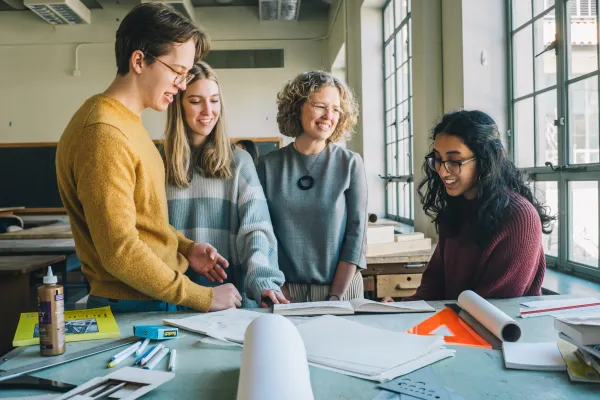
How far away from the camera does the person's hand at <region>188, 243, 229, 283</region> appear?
5.29ft

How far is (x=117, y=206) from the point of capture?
1263 millimetres

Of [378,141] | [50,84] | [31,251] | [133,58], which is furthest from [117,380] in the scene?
[50,84]

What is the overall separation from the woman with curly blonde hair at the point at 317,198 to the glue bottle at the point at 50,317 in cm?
98

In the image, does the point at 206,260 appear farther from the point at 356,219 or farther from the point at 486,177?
the point at 486,177

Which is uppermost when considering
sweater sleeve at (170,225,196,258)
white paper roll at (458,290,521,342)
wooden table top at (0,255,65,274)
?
sweater sleeve at (170,225,196,258)

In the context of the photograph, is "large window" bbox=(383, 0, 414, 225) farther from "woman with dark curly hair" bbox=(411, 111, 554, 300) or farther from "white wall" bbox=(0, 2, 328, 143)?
"woman with dark curly hair" bbox=(411, 111, 554, 300)

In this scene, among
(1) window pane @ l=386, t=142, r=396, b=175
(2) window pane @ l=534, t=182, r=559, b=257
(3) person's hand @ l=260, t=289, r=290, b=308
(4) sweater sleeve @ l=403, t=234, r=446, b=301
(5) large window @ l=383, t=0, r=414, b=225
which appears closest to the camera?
(3) person's hand @ l=260, t=289, r=290, b=308

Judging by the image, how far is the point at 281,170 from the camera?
2096 mm

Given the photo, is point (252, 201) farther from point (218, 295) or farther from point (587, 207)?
point (587, 207)

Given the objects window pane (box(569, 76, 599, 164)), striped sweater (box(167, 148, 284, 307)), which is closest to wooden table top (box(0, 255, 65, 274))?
striped sweater (box(167, 148, 284, 307))

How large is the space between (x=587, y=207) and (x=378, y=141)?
147 inches

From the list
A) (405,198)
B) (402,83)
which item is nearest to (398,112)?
(402,83)

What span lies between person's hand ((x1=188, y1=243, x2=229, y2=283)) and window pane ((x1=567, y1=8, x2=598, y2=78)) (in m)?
1.78

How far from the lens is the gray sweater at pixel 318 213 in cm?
201
